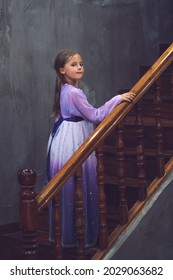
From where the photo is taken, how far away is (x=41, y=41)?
5.88m

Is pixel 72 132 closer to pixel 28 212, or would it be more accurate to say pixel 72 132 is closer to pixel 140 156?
pixel 140 156

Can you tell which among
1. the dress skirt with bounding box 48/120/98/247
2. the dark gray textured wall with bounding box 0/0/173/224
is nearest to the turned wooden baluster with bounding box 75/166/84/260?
the dress skirt with bounding box 48/120/98/247

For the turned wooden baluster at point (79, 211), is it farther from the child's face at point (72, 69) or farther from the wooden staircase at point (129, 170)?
the child's face at point (72, 69)

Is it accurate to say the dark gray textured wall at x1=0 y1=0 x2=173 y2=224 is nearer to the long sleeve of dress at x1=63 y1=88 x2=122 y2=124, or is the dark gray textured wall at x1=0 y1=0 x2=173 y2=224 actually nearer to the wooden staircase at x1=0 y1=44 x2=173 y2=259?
the wooden staircase at x1=0 y1=44 x2=173 y2=259

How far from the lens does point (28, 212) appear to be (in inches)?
155

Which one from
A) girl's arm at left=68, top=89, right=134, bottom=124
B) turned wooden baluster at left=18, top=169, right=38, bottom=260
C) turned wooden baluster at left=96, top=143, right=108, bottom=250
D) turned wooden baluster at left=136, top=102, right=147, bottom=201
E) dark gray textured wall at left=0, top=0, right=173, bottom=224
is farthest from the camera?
dark gray textured wall at left=0, top=0, right=173, bottom=224

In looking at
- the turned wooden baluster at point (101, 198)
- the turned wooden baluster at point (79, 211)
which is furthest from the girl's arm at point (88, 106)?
the turned wooden baluster at point (79, 211)

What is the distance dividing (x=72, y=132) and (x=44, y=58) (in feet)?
5.05

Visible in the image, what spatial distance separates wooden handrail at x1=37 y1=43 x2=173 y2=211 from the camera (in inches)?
161

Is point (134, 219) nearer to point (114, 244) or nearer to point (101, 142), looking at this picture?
point (114, 244)

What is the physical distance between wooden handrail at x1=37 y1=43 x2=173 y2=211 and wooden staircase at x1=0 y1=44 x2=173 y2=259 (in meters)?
0.09

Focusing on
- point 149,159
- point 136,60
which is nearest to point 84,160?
point 149,159

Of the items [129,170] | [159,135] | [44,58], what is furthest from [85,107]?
[44,58]

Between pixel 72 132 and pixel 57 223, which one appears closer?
pixel 57 223
